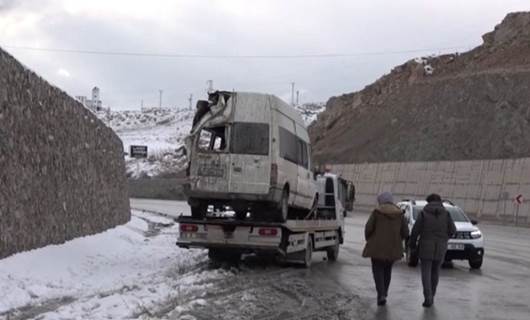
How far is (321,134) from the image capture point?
93.6 metres

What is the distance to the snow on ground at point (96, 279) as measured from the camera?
10289 mm

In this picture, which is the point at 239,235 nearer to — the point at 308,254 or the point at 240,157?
the point at 240,157

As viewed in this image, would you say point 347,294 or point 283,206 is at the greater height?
point 283,206

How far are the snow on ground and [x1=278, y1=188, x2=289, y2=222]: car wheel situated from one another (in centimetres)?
193

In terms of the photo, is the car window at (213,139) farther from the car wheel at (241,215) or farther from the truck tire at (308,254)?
the truck tire at (308,254)

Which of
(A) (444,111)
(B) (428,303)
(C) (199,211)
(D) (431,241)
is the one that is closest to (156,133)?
(A) (444,111)

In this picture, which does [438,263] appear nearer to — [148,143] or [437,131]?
[437,131]

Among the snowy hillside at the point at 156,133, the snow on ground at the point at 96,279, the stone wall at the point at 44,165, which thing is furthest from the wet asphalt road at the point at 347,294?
the snowy hillside at the point at 156,133

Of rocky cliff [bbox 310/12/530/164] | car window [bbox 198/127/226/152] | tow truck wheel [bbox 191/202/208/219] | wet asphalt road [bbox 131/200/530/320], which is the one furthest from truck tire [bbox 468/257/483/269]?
rocky cliff [bbox 310/12/530/164]

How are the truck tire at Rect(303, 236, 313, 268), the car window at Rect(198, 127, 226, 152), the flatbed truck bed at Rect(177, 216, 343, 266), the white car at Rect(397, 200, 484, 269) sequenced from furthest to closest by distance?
1. the white car at Rect(397, 200, 484, 269)
2. the truck tire at Rect(303, 236, 313, 268)
3. the car window at Rect(198, 127, 226, 152)
4. the flatbed truck bed at Rect(177, 216, 343, 266)

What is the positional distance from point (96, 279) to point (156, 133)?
146 meters

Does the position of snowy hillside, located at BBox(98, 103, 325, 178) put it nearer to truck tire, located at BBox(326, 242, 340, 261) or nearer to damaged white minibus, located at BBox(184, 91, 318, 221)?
truck tire, located at BBox(326, 242, 340, 261)

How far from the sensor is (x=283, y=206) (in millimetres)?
16703

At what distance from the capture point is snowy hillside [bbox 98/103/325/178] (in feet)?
385
